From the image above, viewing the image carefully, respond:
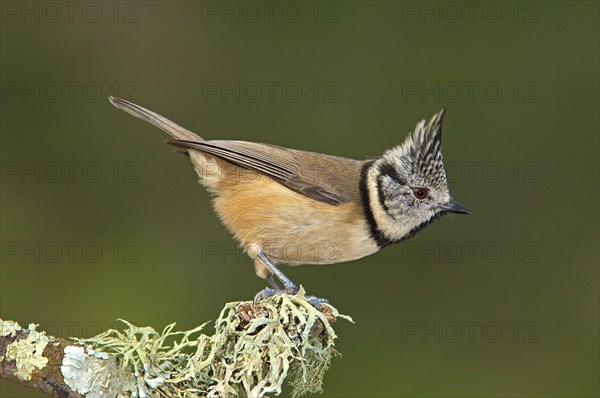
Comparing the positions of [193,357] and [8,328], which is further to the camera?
[193,357]

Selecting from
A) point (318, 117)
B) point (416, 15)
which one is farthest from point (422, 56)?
point (318, 117)

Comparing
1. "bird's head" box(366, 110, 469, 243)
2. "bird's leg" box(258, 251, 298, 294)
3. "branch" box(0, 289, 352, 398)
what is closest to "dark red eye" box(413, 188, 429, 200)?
"bird's head" box(366, 110, 469, 243)

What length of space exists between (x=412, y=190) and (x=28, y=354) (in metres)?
2.18

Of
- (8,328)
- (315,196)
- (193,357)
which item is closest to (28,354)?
(8,328)

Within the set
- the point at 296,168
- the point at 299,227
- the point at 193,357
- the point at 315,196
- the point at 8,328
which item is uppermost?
the point at 296,168

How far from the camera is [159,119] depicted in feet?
14.0

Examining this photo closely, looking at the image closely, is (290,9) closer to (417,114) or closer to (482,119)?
(417,114)

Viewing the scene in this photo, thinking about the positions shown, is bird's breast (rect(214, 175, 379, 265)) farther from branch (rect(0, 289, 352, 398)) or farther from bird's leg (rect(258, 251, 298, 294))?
branch (rect(0, 289, 352, 398))

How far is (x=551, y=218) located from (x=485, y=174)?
47cm

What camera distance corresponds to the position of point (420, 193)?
13.5 ft

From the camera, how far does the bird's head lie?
407 cm

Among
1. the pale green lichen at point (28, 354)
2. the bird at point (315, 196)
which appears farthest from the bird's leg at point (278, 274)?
the pale green lichen at point (28, 354)

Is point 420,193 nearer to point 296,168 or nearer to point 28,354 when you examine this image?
point 296,168

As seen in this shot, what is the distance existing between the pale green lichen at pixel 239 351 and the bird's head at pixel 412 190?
0.99 meters
